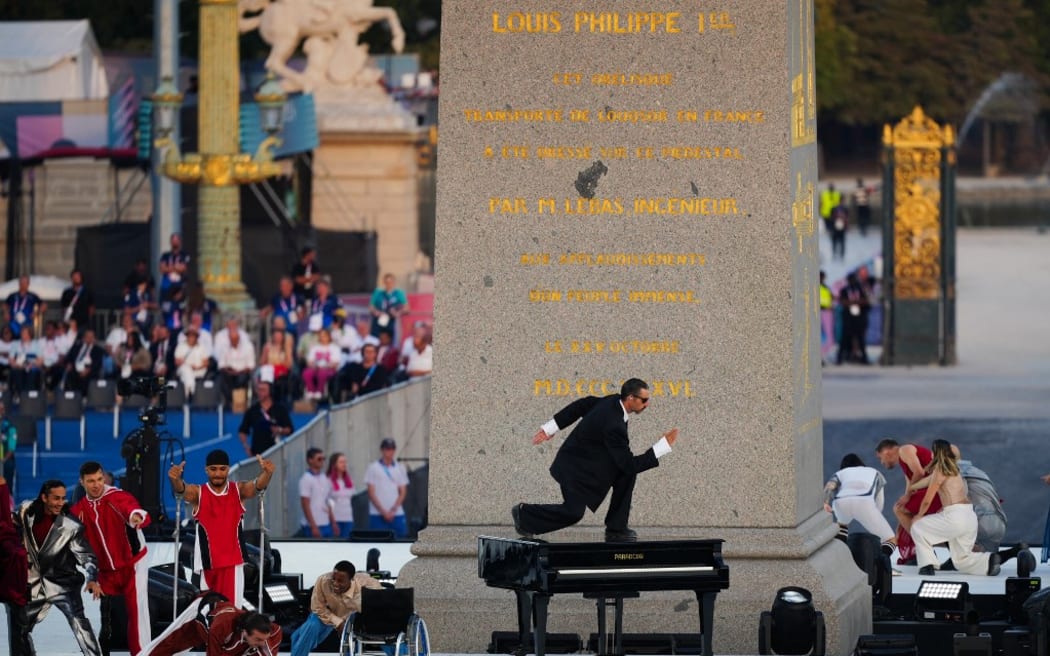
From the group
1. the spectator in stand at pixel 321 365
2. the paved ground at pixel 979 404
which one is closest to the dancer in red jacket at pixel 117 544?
the paved ground at pixel 979 404

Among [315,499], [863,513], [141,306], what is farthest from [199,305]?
[863,513]

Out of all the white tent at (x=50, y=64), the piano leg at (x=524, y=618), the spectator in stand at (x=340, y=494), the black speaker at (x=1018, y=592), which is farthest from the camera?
the white tent at (x=50, y=64)

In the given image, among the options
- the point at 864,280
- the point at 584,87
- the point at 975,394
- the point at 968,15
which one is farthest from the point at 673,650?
the point at 968,15

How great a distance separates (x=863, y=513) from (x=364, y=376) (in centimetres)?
1203

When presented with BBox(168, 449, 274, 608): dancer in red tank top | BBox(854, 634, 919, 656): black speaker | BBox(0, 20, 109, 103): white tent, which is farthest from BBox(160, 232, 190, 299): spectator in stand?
BBox(854, 634, 919, 656): black speaker

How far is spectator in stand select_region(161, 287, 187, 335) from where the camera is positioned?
38.4m

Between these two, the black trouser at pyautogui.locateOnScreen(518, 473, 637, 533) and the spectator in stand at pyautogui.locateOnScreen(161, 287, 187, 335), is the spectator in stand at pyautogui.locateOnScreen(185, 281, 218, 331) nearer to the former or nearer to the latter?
the spectator in stand at pyautogui.locateOnScreen(161, 287, 187, 335)

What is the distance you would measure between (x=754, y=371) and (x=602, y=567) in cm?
283

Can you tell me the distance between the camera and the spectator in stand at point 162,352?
121 feet

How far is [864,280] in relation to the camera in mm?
45812

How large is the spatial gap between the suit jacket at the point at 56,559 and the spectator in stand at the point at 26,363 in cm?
1678

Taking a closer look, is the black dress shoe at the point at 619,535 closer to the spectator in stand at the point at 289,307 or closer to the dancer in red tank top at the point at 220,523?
the dancer in red tank top at the point at 220,523

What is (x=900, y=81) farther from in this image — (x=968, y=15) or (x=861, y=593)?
(x=861, y=593)

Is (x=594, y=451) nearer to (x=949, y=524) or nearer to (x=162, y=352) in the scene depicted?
(x=949, y=524)
